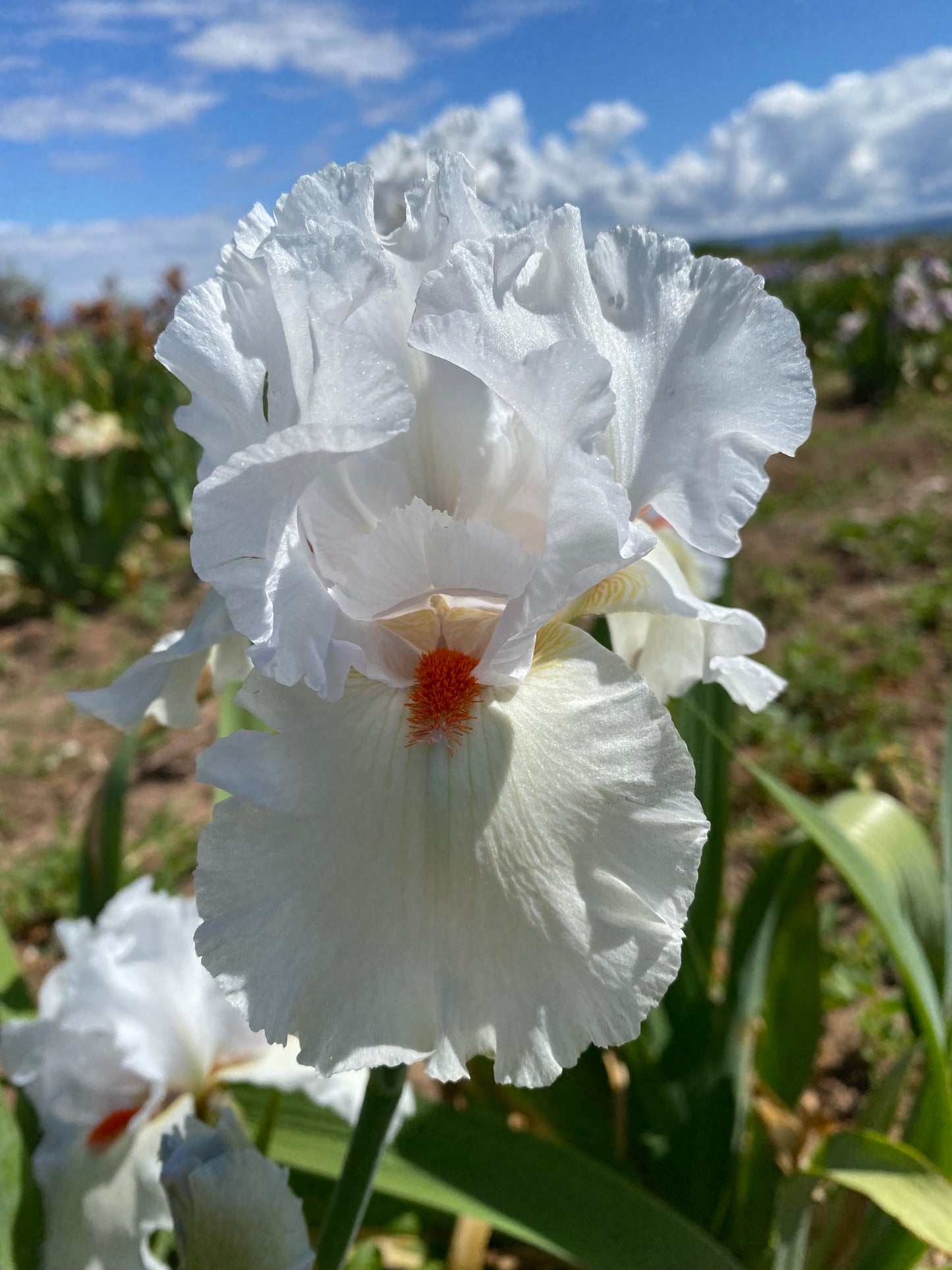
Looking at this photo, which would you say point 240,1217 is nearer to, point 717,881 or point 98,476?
point 717,881

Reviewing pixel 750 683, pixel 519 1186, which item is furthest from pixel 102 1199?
pixel 750 683

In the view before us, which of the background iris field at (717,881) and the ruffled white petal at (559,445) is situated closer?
the ruffled white petal at (559,445)

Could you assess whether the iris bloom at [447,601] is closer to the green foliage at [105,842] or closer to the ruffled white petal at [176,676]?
the ruffled white petal at [176,676]

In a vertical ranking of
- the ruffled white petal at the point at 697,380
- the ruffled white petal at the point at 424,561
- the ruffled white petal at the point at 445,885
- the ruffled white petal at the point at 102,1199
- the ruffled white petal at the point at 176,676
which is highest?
the ruffled white petal at the point at 697,380

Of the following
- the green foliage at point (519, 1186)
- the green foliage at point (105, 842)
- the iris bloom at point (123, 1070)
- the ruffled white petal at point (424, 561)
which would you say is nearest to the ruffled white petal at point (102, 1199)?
the iris bloom at point (123, 1070)

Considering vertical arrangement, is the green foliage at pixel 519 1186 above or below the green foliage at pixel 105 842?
below

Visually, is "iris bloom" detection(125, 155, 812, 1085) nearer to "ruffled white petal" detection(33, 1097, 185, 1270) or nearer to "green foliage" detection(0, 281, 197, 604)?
"ruffled white petal" detection(33, 1097, 185, 1270)

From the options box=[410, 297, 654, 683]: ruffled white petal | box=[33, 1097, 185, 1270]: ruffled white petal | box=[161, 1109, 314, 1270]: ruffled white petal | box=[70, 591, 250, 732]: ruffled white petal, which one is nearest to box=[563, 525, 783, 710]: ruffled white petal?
box=[410, 297, 654, 683]: ruffled white petal
